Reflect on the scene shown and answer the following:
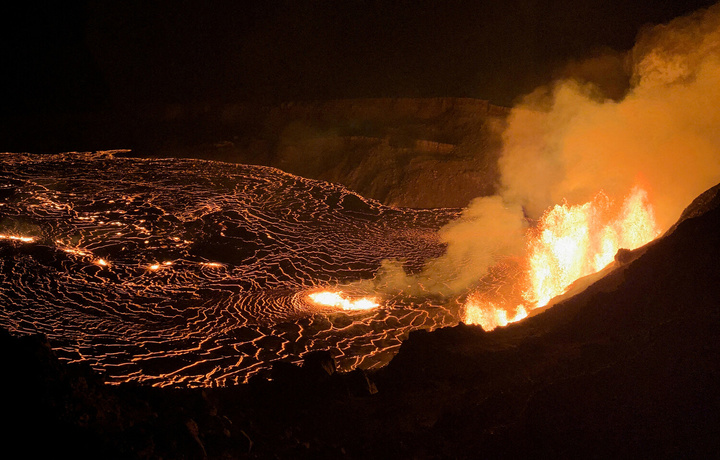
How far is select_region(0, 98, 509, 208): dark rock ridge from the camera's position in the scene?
20359 millimetres

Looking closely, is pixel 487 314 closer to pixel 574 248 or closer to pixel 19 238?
pixel 574 248

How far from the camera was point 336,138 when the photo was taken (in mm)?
23438

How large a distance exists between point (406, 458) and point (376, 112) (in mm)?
21326

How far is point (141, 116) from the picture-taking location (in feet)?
95.3

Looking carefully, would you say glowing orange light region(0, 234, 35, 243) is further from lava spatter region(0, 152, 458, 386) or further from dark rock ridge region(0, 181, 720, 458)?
dark rock ridge region(0, 181, 720, 458)

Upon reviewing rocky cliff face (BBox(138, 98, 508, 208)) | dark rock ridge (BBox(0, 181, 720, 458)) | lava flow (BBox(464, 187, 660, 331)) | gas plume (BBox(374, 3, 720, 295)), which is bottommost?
dark rock ridge (BBox(0, 181, 720, 458))

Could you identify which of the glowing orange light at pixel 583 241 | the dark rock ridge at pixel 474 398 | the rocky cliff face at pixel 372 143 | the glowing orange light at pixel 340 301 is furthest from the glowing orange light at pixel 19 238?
the glowing orange light at pixel 583 241

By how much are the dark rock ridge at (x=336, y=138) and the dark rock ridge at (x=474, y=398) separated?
1372 centimetres

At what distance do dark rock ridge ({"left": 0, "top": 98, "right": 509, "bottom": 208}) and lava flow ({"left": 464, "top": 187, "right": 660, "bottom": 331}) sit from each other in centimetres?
504

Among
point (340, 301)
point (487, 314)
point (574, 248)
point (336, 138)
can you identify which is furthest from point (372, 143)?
point (487, 314)

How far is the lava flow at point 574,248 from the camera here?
10906 mm

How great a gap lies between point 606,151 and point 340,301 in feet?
32.1

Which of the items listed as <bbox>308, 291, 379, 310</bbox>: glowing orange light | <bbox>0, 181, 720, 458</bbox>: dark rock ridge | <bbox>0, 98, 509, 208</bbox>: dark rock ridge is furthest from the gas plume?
<bbox>0, 181, 720, 458</bbox>: dark rock ridge

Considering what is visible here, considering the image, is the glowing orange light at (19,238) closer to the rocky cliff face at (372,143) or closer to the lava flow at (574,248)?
the rocky cliff face at (372,143)
